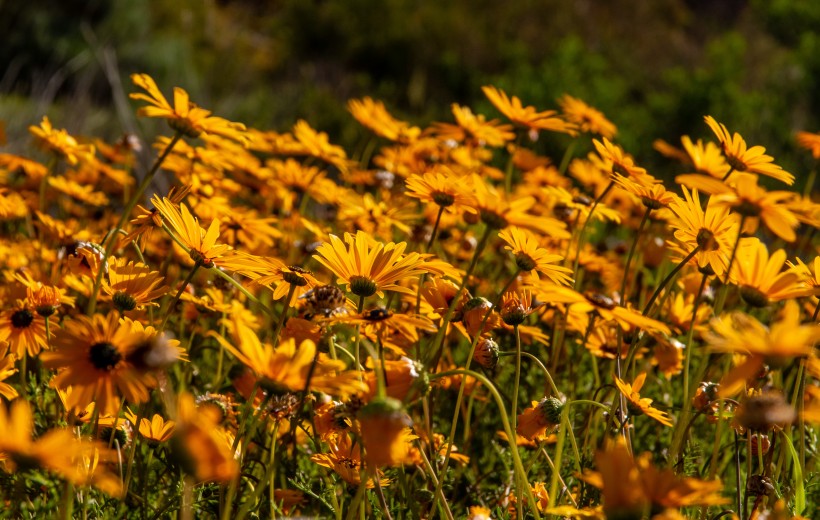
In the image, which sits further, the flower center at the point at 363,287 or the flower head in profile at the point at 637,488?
the flower center at the point at 363,287

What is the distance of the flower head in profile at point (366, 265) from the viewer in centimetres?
126

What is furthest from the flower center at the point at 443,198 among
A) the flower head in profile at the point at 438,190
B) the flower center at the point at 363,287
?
the flower center at the point at 363,287

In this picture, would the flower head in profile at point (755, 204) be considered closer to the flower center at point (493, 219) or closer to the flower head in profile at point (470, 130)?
the flower center at point (493, 219)

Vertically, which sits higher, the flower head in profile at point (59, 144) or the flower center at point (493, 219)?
the flower center at point (493, 219)

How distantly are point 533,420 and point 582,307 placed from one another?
33 centimetres

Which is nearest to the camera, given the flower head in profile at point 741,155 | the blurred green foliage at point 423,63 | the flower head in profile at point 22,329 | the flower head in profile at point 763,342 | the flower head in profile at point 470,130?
the flower head in profile at point 763,342

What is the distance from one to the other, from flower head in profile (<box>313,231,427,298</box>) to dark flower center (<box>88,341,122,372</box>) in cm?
34

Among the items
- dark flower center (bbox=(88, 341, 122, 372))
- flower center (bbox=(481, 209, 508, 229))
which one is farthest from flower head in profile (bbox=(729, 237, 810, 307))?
dark flower center (bbox=(88, 341, 122, 372))

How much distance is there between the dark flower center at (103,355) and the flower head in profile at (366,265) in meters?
0.34

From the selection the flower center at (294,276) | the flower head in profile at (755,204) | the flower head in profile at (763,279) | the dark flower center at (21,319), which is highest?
the flower head in profile at (755,204)

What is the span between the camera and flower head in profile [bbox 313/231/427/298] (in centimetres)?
126

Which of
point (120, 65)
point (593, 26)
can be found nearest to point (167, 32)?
point (120, 65)

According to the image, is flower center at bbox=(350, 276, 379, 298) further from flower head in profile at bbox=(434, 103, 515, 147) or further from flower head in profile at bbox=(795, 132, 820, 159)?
flower head in profile at bbox=(795, 132, 820, 159)

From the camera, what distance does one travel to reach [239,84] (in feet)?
30.5
